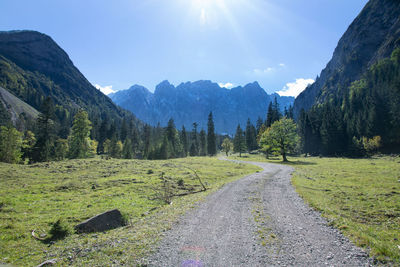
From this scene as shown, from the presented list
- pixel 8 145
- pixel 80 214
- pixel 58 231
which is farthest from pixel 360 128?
pixel 8 145

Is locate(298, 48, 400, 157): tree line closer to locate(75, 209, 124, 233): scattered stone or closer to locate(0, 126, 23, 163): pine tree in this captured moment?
locate(75, 209, 124, 233): scattered stone

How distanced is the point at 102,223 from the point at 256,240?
973cm

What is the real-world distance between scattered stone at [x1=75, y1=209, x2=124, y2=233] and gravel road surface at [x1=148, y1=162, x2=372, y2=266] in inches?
176

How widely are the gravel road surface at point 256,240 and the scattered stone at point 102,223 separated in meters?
4.48

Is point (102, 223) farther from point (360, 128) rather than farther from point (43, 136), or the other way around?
point (360, 128)

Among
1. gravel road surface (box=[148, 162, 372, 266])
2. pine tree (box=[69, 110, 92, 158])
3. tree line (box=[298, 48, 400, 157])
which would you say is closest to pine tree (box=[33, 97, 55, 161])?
pine tree (box=[69, 110, 92, 158])

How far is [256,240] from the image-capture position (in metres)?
9.14

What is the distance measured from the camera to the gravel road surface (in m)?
7.32

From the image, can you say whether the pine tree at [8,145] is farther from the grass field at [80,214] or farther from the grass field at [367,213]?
the grass field at [367,213]

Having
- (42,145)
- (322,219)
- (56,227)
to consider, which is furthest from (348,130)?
(42,145)

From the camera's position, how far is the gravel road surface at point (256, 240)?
24.0 ft

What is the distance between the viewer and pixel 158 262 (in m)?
7.36

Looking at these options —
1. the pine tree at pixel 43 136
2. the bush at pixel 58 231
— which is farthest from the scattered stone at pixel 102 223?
the pine tree at pixel 43 136

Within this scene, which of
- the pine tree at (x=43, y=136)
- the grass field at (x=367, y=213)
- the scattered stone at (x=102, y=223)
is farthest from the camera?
the pine tree at (x=43, y=136)
